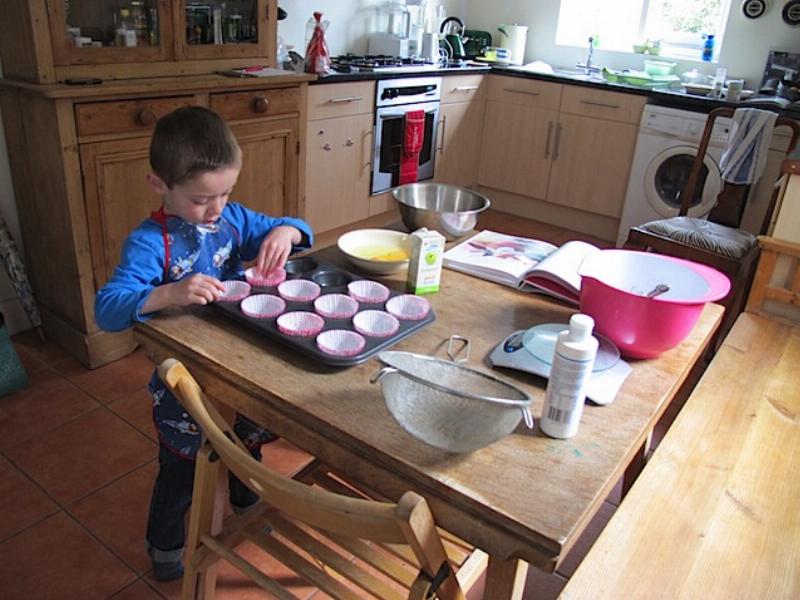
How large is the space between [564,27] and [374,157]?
1950 mm

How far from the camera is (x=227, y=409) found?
1.16 metres

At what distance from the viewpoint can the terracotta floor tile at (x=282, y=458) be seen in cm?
191

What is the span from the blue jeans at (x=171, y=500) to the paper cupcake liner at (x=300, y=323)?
1.43 feet

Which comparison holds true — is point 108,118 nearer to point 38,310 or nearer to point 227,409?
point 38,310

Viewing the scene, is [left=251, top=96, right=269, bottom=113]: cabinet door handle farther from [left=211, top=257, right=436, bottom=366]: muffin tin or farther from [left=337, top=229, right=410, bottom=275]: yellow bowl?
[left=211, top=257, right=436, bottom=366]: muffin tin

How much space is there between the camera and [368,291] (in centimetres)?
116

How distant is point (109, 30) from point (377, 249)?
155 centimetres

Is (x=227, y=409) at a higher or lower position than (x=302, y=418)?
lower

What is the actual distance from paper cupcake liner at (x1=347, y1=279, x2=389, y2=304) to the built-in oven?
2476 millimetres

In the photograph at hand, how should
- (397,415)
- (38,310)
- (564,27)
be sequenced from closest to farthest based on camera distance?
(397,415) < (38,310) < (564,27)

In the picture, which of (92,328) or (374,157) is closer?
(92,328)

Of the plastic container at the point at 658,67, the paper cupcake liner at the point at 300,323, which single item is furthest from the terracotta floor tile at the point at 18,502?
the plastic container at the point at 658,67

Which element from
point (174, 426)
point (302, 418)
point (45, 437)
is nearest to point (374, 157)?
point (45, 437)

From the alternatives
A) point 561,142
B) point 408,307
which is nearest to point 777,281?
point 408,307
